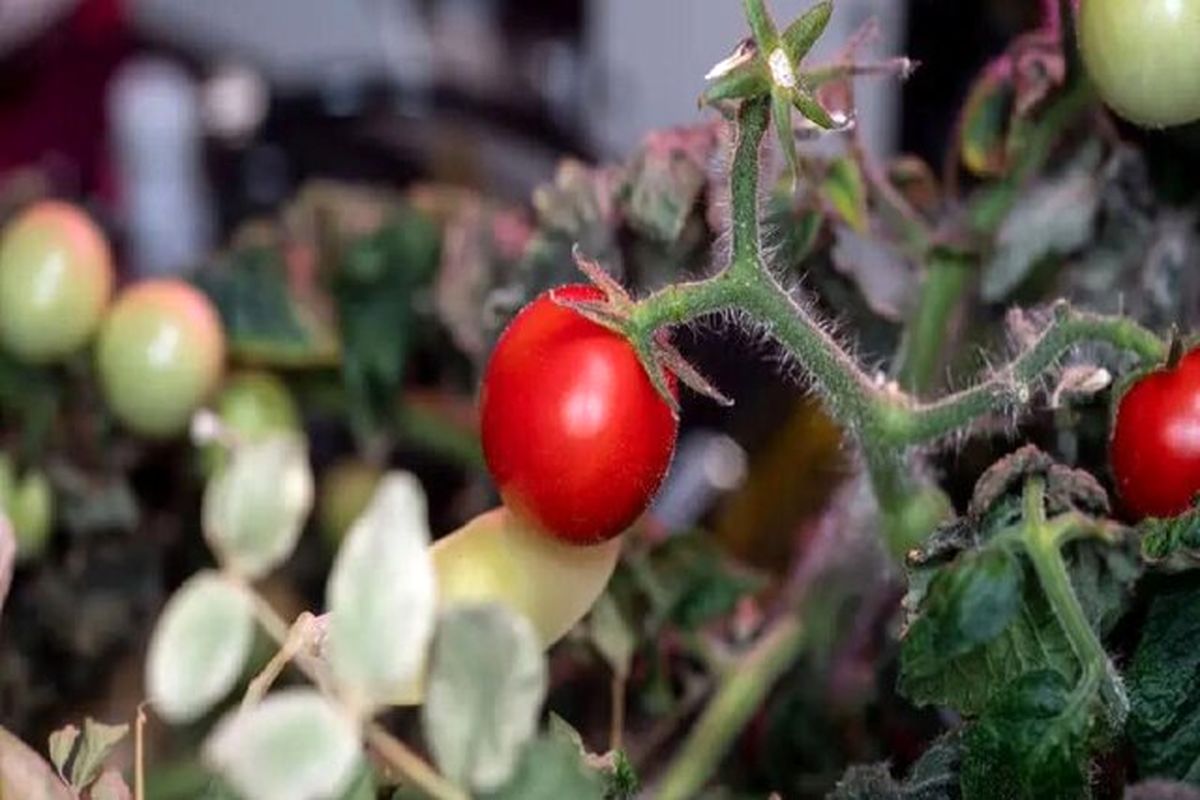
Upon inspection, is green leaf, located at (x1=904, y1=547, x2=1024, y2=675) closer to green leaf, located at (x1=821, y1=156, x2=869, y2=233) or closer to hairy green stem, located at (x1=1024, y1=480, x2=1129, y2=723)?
hairy green stem, located at (x1=1024, y1=480, x2=1129, y2=723)

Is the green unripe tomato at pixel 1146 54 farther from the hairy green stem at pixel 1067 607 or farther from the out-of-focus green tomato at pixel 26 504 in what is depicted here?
the out-of-focus green tomato at pixel 26 504

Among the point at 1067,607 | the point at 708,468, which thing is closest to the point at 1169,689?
the point at 1067,607

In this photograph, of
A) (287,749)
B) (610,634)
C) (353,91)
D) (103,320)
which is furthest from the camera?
(353,91)

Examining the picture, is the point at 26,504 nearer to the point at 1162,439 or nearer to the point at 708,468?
the point at 708,468

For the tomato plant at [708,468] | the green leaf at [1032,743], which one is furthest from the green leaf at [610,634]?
the green leaf at [1032,743]

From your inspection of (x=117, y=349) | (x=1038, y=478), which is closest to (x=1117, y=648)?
(x=1038, y=478)

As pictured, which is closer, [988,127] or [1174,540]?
[1174,540]
